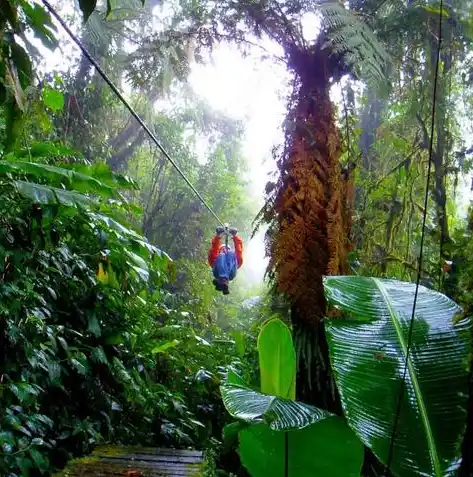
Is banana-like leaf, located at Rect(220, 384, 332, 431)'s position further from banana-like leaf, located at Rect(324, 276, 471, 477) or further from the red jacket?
the red jacket

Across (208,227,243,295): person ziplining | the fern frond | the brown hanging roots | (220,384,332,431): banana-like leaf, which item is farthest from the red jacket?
(220,384,332,431): banana-like leaf

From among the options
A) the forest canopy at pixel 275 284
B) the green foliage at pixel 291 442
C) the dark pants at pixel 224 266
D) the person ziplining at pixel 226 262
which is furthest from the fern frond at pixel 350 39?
the dark pants at pixel 224 266

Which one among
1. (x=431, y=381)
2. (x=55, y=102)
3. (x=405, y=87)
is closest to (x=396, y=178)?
(x=405, y=87)

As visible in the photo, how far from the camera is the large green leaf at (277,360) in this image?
165cm

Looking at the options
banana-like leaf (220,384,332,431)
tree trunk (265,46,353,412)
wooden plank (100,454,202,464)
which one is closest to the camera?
banana-like leaf (220,384,332,431)

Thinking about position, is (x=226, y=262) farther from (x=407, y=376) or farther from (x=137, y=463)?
(x=407, y=376)

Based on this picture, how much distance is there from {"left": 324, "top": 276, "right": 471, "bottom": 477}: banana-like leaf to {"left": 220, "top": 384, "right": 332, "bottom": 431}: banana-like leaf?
0.14 metres

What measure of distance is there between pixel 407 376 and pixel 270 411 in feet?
1.29

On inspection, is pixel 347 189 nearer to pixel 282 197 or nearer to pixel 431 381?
pixel 282 197

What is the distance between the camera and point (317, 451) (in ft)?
4.26

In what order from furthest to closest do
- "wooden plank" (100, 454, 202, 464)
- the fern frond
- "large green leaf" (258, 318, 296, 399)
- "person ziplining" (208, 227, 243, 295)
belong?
"person ziplining" (208, 227, 243, 295)
the fern frond
"wooden plank" (100, 454, 202, 464)
"large green leaf" (258, 318, 296, 399)

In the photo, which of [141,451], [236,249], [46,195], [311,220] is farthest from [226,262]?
[46,195]

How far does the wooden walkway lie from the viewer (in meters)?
1.98

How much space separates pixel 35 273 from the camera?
2443mm
